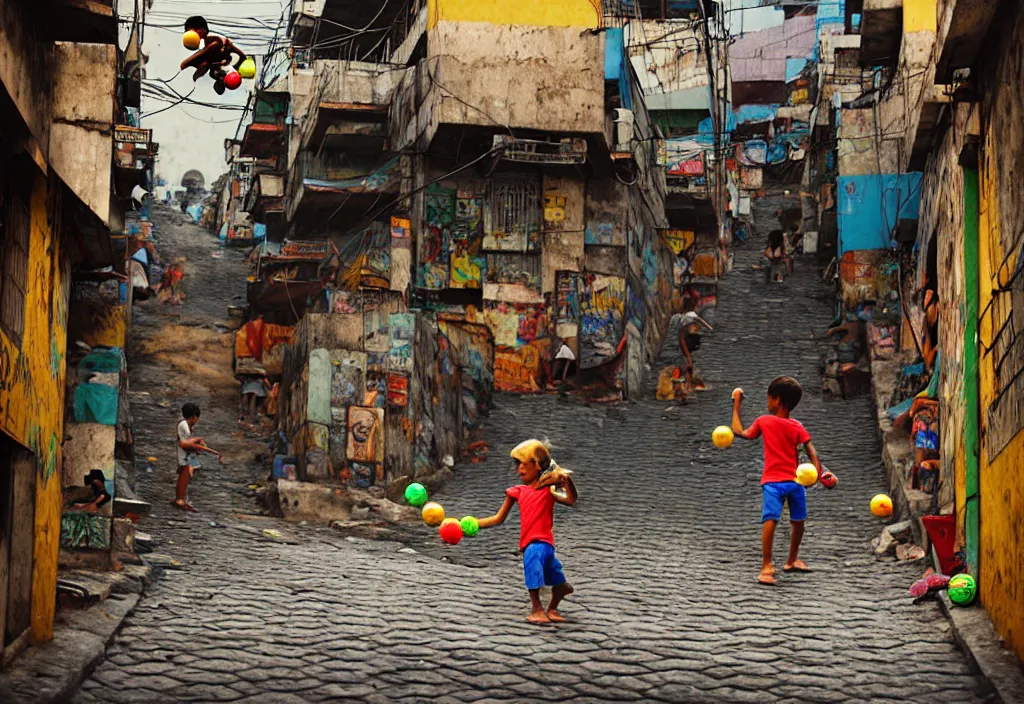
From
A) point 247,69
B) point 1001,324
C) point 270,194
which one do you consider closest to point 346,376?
point 247,69

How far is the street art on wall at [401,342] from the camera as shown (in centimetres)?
1923

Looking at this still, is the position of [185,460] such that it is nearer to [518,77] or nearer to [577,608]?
[577,608]

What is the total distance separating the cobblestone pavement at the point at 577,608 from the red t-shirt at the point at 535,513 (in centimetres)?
62

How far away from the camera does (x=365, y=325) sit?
760 inches

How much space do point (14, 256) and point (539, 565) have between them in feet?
13.2

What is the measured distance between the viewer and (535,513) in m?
10.1

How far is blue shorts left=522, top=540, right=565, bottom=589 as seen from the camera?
10039 millimetres

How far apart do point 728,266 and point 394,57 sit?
11.2 meters

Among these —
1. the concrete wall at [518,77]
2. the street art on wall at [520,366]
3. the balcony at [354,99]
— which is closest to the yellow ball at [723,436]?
the street art on wall at [520,366]

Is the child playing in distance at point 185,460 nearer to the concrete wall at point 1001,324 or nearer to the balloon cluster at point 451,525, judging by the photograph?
the balloon cluster at point 451,525

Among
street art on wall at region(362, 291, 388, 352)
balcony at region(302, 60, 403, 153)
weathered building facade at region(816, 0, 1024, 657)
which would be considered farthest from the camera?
balcony at region(302, 60, 403, 153)

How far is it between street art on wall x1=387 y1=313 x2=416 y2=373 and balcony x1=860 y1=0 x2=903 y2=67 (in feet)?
27.2

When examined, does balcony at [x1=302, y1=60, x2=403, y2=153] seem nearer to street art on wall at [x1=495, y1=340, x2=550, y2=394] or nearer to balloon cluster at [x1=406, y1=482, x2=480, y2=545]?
street art on wall at [x1=495, y1=340, x2=550, y2=394]

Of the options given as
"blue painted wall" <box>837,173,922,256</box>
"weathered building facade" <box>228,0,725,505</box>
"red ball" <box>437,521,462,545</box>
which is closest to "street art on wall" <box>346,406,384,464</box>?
"weathered building facade" <box>228,0,725,505</box>
